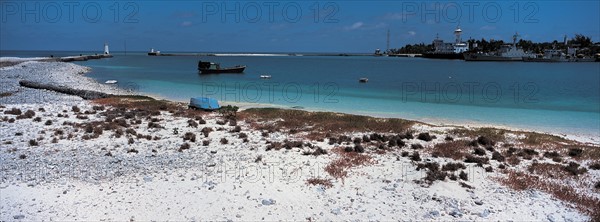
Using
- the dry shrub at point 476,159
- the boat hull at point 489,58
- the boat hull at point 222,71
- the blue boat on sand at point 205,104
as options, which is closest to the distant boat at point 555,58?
the boat hull at point 489,58

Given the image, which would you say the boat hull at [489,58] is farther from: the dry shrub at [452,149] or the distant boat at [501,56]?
the dry shrub at [452,149]

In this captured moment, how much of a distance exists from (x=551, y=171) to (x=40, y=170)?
1631cm

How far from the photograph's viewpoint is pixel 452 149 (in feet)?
55.4

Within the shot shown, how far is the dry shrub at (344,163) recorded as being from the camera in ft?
45.3

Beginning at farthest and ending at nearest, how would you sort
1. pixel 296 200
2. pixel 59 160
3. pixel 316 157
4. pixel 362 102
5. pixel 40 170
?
pixel 362 102
pixel 316 157
pixel 59 160
pixel 40 170
pixel 296 200

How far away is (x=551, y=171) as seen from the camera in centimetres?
1414

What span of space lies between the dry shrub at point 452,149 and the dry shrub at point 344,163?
2.86m

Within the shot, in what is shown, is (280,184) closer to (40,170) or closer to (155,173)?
(155,173)

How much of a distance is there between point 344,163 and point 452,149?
4.86 meters

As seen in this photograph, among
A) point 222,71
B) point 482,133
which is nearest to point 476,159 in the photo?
point 482,133

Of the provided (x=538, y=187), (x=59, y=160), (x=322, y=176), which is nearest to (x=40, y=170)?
(x=59, y=160)

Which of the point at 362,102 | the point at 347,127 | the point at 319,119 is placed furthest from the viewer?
the point at 362,102

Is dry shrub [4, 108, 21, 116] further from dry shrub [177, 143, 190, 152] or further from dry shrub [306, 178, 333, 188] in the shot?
dry shrub [306, 178, 333, 188]

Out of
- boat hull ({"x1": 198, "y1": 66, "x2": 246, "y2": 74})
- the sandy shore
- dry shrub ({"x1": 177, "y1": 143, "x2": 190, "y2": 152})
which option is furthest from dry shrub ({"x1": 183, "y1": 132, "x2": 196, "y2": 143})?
boat hull ({"x1": 198, "y1": 66, "x2": 246, "y2": 74})
